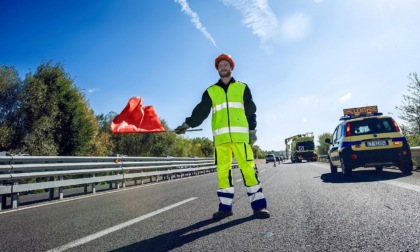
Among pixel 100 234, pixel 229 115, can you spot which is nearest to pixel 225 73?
pixel 229 115

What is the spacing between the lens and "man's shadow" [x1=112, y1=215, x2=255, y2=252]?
2.49m

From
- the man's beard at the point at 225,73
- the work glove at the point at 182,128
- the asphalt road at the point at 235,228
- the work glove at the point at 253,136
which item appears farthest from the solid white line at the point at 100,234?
the man's beard at the point at 225,73

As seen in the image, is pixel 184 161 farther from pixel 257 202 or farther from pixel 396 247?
pixel 396 247

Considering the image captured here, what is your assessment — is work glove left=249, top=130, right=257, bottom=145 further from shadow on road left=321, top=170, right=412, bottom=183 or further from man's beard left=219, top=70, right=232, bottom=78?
shadow on road left=321, top=170, right=412, bottom=183

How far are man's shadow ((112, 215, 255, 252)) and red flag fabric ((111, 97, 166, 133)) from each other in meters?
7.50

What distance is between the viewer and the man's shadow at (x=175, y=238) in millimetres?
2490

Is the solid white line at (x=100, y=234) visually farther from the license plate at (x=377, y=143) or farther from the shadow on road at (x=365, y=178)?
the license plate at (x=377, y=143)

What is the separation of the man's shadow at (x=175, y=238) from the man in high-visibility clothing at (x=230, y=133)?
395 mm

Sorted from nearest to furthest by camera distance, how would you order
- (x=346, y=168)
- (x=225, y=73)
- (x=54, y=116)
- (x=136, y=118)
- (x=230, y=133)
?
(x=230, y=133)
(x=225, y=73)
(x=346, y=168)
(x=136, y=118)
(x=54, y=116)

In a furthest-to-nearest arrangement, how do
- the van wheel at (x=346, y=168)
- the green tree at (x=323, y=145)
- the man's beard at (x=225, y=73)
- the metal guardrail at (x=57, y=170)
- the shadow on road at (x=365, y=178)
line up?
the green tree at (x=323, y=145)
the van wheel at (x=346, y=168)
the shadow on road at (x=365, y=178)
the metal guardrail at (x=57, y=170)
the man's beard at (x=225, y=73)

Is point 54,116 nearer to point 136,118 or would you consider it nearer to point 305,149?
point 136,118

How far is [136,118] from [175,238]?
8773 mm

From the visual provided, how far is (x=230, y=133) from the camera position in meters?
3.92

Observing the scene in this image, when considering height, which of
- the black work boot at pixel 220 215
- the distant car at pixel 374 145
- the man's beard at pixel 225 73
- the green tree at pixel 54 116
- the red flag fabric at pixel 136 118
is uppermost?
the green tree at pixel 54 116
